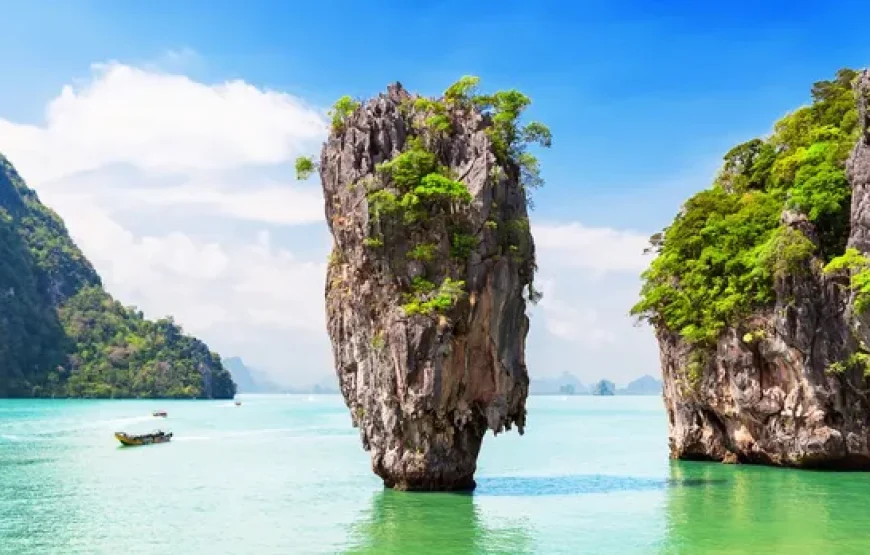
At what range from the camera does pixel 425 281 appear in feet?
87.2

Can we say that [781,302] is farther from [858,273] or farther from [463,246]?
[463,246]

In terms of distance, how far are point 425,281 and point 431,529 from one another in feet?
24.9

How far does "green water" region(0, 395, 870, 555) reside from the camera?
A: 2080 cm

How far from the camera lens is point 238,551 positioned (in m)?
20.2

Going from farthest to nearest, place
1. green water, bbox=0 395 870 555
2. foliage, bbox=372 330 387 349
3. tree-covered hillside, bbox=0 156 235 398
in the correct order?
tree-covered hillside, bbox=0 156 235 398, foliage, bbox=372 330 387 349, green water, bbox=0 395 870 555

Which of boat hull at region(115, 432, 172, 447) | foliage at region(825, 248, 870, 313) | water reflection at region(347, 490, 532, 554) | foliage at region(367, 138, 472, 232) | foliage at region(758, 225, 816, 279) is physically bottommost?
boat hull at region(115, 432, 172, 447)

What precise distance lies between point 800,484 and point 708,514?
738 cm

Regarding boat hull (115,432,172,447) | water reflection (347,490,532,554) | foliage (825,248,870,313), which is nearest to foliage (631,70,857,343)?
foliage (825,248,870,313)

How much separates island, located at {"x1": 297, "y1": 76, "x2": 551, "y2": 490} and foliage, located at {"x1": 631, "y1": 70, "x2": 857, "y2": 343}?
9.81 meters

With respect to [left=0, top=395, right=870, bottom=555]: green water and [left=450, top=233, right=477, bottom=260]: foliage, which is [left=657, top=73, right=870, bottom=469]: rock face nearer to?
[left=0, top=395, right=870, bottom=555]: green water

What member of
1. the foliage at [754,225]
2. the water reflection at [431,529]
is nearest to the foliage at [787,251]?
the foliage at [754,225]

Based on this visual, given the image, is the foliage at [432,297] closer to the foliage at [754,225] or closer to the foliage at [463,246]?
the foliage at [463,246]

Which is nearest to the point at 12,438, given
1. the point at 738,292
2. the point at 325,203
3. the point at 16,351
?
the point at 325,203

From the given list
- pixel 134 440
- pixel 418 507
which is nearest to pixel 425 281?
pixel 418 507
